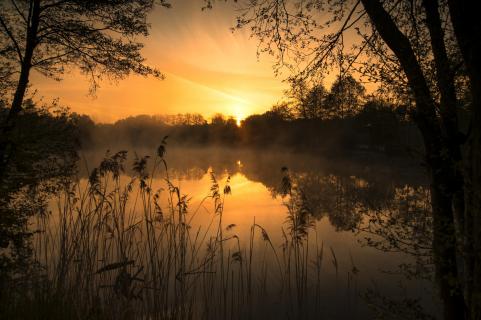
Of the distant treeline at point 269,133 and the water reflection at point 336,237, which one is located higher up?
the distant treeline at point 269,133

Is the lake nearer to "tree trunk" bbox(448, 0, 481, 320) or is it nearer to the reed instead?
the reed

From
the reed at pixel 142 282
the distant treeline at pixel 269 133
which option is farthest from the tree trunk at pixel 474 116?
the distant treeline at pixel 269 133

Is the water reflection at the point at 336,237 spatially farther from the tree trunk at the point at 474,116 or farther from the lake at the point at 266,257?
the tree trunk at the point at 474,116

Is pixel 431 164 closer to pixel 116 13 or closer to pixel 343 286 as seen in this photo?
pixel 343 286

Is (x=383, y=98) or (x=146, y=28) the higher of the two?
(x=146, y=28)

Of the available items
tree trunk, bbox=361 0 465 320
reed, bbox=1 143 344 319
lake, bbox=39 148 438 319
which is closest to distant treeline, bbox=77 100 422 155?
lake, bbox=39 148 438 319

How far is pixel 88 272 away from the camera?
647cm

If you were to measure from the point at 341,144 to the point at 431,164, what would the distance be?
152 ft

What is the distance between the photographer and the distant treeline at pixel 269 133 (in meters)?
43.2

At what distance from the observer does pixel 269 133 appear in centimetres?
6238

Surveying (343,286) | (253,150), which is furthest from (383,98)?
(253,150)

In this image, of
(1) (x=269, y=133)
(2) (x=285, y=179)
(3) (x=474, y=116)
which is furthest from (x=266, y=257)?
(1) (x=269, y=133)

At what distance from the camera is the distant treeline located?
4316 centimetres

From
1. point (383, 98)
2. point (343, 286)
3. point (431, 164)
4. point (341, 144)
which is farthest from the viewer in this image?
point (341, 144)
